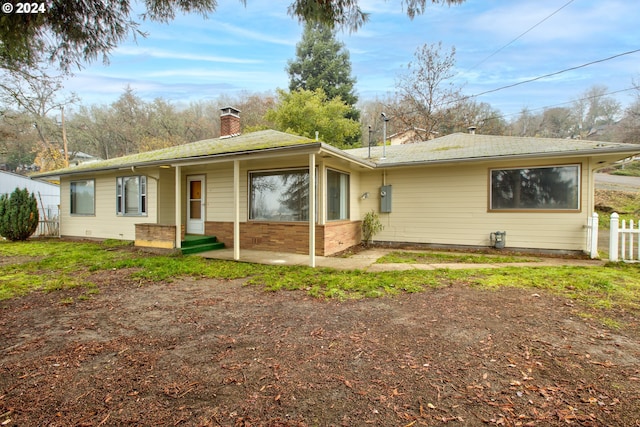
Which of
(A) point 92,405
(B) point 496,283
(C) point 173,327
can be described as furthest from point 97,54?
(B) point 496,283

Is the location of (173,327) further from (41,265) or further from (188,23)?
(41,265)

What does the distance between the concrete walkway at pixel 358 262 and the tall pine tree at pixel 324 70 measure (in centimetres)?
2072

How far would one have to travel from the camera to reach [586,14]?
9.38 metres

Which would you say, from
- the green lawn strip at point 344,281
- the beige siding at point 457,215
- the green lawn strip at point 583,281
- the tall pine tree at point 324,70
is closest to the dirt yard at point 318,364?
the green lawn strip at point 344,281

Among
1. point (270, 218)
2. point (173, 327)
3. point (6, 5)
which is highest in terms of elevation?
point (6, 5)

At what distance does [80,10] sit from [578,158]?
9.82 meters

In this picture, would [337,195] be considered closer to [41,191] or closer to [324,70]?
[41,191]

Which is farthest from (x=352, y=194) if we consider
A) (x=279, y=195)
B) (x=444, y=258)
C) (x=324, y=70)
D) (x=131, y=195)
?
(x=324, y=70)

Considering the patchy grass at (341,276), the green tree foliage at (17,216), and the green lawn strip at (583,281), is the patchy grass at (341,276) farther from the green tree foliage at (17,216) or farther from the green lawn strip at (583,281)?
the green tree foliage at (17,216)

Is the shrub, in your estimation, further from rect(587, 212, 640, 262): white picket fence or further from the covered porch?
rect(587, 212, 640, 262): white picket fence

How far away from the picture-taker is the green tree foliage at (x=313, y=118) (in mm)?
22375

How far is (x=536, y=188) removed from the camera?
770 cm

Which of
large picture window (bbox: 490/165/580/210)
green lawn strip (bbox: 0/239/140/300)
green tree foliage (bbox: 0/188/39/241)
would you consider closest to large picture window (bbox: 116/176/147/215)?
green lawn strip (bbox: 0/239/140/300)

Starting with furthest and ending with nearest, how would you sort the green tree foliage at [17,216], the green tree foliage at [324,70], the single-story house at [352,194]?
the green tree foliage at [324,70]
the green tree foliage at [17,216]
the single-story house at [352,194]
